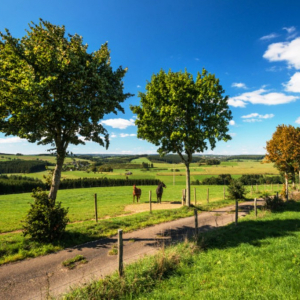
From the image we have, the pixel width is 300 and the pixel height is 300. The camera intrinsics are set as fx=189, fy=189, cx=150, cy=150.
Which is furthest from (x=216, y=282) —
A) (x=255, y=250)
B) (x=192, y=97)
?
(x=192, y=97)

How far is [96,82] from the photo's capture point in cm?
1098

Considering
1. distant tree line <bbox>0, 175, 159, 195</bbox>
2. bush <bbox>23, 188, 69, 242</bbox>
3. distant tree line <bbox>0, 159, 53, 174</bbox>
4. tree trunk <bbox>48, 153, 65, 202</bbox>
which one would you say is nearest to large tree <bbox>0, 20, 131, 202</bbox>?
tree trunk <bbox>48, 153, 65, 202</bbox>

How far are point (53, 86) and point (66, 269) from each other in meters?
8.86

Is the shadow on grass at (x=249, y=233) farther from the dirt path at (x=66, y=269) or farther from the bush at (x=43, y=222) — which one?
the bush at (x=43, y=222)

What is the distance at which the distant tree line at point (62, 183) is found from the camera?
6462 centimetres

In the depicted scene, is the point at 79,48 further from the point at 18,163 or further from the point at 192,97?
the point at 18,163

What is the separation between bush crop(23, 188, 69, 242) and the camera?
10156mm

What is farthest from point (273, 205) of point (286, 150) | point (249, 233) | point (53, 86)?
point (53, 86)

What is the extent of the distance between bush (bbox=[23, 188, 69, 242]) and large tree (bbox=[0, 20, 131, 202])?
121 cm

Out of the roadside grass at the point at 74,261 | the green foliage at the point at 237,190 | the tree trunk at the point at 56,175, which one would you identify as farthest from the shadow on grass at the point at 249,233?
the green foliage at the point at 237,190

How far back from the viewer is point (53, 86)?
10227mm

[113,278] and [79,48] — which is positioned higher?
[79,48]

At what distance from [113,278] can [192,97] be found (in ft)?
52.8

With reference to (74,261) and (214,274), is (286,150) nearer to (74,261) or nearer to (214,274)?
(214,274)
